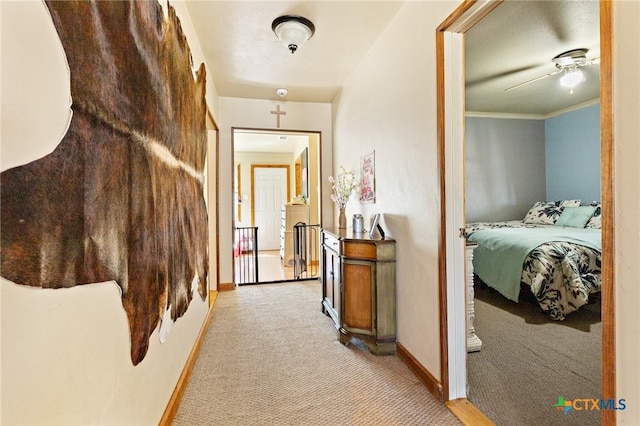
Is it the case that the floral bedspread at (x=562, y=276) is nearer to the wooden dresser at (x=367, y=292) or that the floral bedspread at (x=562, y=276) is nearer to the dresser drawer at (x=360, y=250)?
the wooden dresser at (x=367, y=292)

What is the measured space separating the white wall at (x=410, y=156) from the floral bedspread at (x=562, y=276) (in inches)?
61.6

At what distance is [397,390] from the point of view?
1728 mm

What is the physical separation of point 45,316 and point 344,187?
2738mm

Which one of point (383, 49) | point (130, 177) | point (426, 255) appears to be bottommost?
point (426, 255)

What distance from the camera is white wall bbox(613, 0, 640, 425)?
31.1 inches

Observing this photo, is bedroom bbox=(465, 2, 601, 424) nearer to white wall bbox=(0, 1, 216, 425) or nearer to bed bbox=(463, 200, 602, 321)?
bed bbox=(463, 200, 602, 321)

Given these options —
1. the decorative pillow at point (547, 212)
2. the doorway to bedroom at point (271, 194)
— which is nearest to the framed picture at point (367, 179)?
the doorway to bedroom at point (271, 194)

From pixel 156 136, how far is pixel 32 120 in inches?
29.7

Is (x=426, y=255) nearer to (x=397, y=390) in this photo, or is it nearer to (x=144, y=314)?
(x=397, y=390)

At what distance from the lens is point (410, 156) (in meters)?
1.98

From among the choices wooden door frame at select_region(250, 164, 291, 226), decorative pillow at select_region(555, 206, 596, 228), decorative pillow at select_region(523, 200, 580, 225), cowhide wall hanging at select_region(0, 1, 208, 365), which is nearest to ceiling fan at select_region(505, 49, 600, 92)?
decorative pillow at select_region(555, 206, 596, 228)

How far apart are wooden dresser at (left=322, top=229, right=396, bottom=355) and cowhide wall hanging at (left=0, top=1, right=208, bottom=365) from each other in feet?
3.84

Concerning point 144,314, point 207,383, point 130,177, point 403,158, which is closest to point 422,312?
point 403,158

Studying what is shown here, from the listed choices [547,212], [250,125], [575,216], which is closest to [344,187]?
[250,125]
